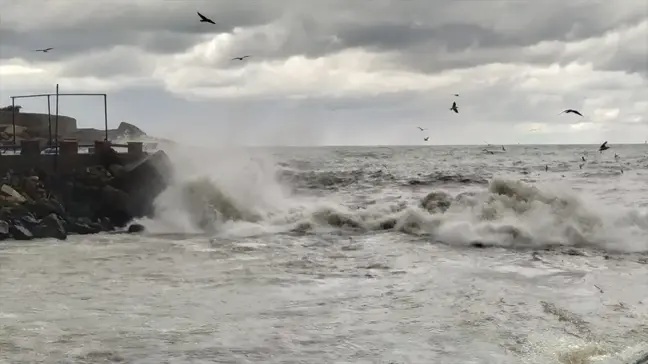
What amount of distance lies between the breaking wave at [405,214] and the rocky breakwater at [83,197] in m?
0.66

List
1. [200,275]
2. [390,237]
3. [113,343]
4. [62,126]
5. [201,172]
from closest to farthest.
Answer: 1. [113,343]
2. [200,275]
3. [390,237]
4. [201,172]
5. [62,126]

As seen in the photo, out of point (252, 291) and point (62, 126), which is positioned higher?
point (62, 126)

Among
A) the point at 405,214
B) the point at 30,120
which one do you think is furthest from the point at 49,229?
the point at 30,120

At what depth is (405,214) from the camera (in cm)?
1928

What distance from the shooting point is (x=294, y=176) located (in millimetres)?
36875

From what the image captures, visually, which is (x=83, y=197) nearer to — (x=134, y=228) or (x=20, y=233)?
(x=134, y=228)

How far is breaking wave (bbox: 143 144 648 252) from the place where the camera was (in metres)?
16.1

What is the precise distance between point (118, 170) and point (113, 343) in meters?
12.9

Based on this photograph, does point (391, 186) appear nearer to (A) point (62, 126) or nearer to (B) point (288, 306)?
(B) point (288, 306)

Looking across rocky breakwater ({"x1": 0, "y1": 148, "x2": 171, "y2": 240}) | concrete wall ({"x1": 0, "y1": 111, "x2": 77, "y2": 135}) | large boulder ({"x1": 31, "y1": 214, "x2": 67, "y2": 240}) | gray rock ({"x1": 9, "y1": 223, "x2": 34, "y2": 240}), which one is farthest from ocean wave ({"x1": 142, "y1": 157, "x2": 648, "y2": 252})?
concrete wall ({"x1": 0, "y1": 111, "x2": 77, "y2": 135})

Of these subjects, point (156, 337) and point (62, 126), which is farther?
point (62, 126)

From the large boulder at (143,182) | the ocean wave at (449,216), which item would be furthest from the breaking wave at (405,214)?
the large boulder at (143,182)

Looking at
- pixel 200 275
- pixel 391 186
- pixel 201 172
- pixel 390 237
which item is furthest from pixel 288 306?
pixel 391 186

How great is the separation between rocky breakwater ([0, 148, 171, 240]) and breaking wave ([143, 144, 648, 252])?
663 mm
